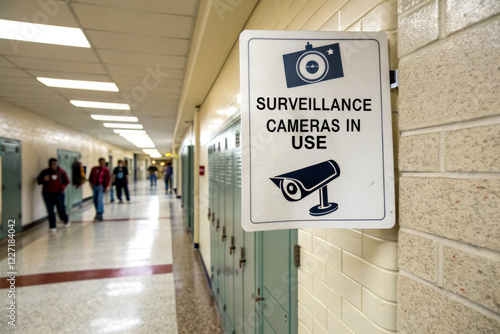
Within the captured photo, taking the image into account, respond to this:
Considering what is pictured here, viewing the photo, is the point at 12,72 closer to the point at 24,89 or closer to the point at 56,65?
the point at 56,65

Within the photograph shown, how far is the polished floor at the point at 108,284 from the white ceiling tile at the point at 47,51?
260 centimetres

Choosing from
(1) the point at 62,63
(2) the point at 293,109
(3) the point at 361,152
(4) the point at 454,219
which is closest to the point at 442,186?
(4) the point at 454,219

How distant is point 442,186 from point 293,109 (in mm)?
384

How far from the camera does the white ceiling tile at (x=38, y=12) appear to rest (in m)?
2.02

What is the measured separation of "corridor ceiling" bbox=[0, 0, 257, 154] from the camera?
79.7 inches

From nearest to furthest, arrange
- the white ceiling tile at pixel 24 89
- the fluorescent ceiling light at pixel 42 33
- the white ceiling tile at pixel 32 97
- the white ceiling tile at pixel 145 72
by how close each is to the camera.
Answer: the fluorescent ceiling light at pixel 42 33 → the white ceiling tile at pixel 145 72 → the white ceiling tile at pixel 24 89 → the white ceiling tile at pixel 32 97

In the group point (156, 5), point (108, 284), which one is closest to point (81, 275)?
point (108, 284)

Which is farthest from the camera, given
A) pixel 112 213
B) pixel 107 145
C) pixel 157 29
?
pixel 107 145

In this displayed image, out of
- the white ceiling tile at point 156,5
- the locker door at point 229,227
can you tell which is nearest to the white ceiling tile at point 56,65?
the white ceiling tile at point 156,5

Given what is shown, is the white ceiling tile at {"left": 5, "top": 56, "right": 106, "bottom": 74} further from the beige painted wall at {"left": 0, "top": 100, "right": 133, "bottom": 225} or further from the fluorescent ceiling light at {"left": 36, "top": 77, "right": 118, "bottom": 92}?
the beige painted wall at {"left": 0, "top": 100, "right": 133, "bottom": 225}

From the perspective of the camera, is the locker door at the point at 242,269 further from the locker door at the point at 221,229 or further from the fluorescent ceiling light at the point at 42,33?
the fluorescent ceiling light at the point at 42,33

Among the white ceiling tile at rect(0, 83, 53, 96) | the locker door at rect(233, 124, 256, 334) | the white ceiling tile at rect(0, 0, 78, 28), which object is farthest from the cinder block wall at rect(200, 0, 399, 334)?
the white ceiling tile at rect(0, 83, 53, 96)

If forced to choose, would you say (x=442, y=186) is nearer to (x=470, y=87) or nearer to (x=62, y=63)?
(x=470, y=87)

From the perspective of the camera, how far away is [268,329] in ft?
4.86
